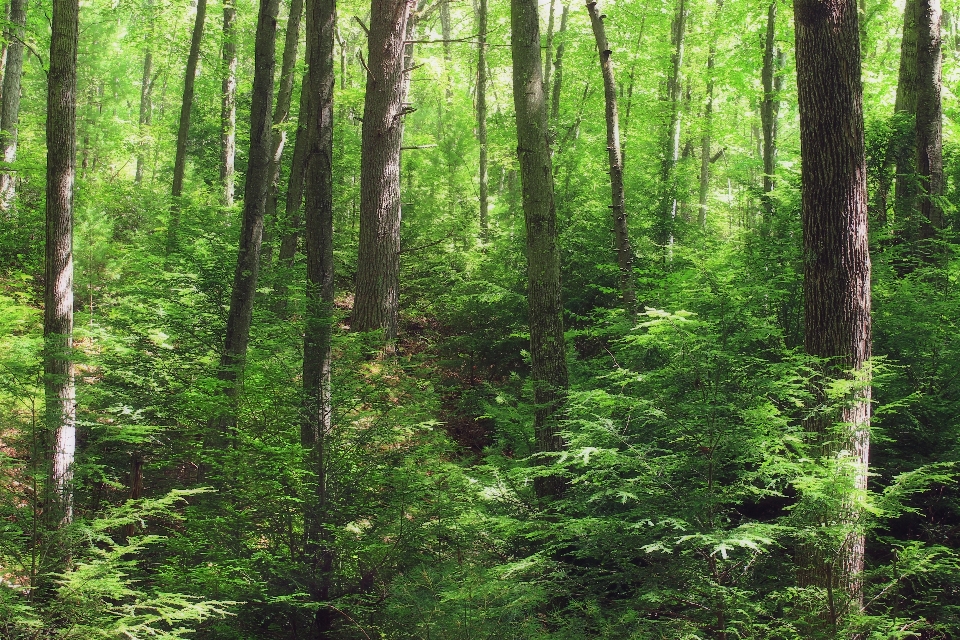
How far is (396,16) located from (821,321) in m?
7.45

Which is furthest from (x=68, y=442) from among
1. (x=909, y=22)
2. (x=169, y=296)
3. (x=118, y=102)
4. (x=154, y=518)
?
(x=118, y=102)

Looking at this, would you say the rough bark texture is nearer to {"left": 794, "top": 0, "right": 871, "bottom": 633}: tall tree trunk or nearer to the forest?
the forest

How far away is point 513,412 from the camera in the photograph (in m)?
7.25

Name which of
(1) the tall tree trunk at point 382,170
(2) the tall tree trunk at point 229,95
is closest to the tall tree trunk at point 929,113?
(1) the tall tree trunk at point 382,170

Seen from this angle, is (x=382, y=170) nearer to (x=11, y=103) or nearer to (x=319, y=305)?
(x=319, y=305)

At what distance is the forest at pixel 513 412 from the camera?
3.72m

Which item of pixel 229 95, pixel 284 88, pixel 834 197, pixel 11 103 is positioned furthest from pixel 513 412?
pixel 11 103

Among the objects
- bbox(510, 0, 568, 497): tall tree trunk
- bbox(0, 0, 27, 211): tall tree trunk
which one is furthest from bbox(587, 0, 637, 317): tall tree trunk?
bbox(0, 0, 27, 211): tall tree trunk

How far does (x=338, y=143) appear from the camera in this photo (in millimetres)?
14102

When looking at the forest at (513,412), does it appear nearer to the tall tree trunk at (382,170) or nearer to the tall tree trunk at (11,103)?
the tall tree trunk at (382,170)

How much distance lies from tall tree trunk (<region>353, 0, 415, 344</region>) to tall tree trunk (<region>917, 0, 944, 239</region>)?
278 inches

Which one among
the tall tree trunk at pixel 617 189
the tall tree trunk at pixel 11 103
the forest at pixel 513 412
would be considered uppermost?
the tall tree trunk at pixel 11 103

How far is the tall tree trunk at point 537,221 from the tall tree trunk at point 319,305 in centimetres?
184

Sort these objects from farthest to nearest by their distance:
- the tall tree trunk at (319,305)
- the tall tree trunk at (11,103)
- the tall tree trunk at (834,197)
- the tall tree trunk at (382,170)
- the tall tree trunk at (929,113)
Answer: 1. the tall tree trunk at (11,103)
2. the tall tree trunk at (382,170)
3. the tall tree trunk at (929,113)
4. the tall tree trunk at (319,305)
5. the tall tree trunk at (834,197)
